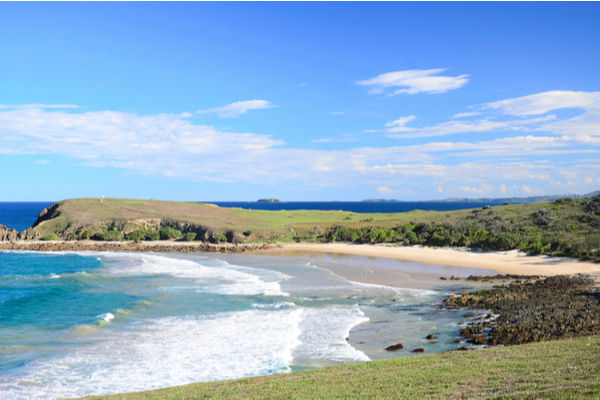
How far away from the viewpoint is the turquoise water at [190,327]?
14203 millimetres

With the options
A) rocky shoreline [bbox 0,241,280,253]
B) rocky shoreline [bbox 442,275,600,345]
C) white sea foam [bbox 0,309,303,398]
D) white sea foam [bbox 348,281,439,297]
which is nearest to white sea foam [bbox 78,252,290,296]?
white sea foam [bbox 348,281,439,297]

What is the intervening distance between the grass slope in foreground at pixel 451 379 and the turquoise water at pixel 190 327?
256cm

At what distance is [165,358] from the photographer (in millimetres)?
15422

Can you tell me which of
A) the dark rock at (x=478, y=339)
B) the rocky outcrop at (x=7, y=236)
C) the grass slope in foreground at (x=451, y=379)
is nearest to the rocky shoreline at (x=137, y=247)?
the rocky outcrop at (x=7, y=236)

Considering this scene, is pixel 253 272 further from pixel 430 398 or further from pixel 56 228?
pixel 56 228

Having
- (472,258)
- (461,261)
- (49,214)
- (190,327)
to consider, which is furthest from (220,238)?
(190,327)

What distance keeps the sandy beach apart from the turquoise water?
9.88 m

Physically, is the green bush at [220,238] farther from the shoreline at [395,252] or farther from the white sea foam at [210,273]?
the white sea foam at [210,273]

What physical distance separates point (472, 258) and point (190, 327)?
27.9 metres

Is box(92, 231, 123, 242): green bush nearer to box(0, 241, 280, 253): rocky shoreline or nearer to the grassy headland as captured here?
the grassy headland

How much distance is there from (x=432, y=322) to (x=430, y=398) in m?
10.9

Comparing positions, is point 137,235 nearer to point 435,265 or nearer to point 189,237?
point 189,237

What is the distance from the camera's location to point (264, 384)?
10938mm

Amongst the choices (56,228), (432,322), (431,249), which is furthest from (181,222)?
(432,322)
